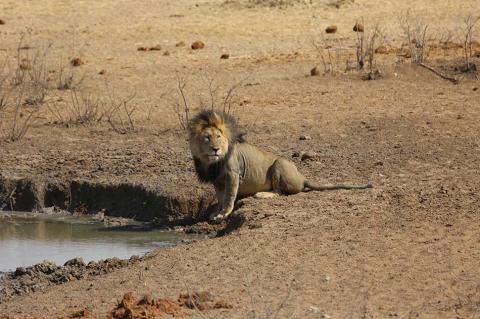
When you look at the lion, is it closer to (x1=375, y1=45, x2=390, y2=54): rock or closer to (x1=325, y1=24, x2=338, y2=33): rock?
(x1=375, y1=45, x2=390, y2=54): rock

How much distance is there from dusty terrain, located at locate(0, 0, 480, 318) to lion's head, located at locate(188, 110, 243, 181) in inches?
21.6

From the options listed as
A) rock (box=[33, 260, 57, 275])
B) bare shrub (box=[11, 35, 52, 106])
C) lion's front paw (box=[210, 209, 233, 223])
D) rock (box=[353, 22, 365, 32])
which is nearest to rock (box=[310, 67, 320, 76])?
rock (box=[353, 22, 365, 32])

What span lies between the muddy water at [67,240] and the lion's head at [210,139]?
2.37 ft

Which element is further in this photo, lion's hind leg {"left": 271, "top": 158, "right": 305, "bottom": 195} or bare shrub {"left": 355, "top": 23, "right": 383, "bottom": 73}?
bare shrub {"left": 355, "top": 23, "right": 383, "bottom": 73}

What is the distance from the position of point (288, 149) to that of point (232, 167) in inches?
81.2

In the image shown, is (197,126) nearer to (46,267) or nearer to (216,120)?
(216,120)

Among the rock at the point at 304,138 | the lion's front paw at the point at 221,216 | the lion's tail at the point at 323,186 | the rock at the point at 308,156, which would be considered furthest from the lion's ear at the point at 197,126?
the rock at the point at 304,138

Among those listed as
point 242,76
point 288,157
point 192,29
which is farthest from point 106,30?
point 288,157

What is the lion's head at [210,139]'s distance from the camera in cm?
1152

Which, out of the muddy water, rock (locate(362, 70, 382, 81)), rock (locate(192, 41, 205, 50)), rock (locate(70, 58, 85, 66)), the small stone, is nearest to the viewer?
the small stone

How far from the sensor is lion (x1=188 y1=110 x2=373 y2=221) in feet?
38.0

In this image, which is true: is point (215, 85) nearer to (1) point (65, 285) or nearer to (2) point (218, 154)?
(2) point (218, 154)

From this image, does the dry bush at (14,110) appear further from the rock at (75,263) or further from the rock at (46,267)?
the rock at (46,267)

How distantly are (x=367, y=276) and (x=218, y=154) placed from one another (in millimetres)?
3091
